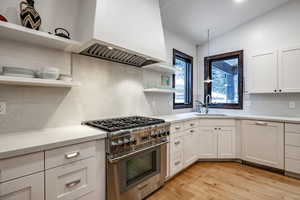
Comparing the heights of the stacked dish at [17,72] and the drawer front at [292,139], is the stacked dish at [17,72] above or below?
above

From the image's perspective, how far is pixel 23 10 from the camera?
1310 mm

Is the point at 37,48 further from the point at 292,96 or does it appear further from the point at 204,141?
the point at 292,96

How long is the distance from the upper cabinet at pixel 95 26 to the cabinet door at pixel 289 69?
235 centimetres

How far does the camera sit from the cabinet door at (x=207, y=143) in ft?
9.46

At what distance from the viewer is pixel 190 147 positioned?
264cm

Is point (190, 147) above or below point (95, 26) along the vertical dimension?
Answer: below

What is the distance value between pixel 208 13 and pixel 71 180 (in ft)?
10.9

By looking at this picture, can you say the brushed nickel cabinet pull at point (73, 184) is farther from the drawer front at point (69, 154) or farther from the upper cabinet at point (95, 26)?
the upper cabinet at point (95, 26)

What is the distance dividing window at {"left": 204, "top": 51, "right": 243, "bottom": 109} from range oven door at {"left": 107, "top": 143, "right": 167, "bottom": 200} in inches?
84.0

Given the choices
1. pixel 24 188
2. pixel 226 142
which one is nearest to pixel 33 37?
pixel 24 188

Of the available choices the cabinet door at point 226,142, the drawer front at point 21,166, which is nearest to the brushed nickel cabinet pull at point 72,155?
the drawer front at point 21,166

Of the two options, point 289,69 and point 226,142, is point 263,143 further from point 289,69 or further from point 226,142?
point 289,69

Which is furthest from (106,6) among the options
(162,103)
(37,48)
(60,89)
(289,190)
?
(289,190)

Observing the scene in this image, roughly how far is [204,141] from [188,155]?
0.54m
